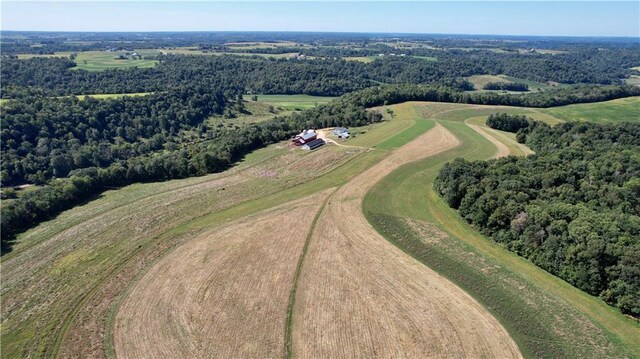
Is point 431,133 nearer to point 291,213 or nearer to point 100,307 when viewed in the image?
point 291,213

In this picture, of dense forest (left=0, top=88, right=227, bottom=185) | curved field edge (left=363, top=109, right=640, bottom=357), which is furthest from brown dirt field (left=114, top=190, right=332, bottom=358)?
dense forest (left=0, top=88, right=227, bottom=185)

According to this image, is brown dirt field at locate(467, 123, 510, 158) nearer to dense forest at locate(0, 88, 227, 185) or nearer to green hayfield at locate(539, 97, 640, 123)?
green hayfield at locate(539, 97, 640, 123)

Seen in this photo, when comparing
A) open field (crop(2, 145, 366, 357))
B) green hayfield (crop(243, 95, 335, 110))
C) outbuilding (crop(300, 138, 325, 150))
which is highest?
outbuilding (crop(300, 138, 325, 150))

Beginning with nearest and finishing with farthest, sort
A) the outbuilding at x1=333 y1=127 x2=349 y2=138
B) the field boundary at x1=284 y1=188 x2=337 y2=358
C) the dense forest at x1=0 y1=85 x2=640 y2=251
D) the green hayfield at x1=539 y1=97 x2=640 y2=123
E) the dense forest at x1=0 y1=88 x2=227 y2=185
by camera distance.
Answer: the field boundary at x1=284 y1=188 x2=337 y2=358
the dense forest at x1=0 y1=85 x2=640 y2=251
the dense forest at x1=0 y1=88 x2=227 y2=185
the outbuilding at x1=333 y1=127 x2=349 y2=138
the green hayfield at x1=539 y1=97 x2=640 y2=123

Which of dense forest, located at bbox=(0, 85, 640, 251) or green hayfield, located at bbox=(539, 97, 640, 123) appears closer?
dense forest, located at bbox=(0, 85, 640, 251)

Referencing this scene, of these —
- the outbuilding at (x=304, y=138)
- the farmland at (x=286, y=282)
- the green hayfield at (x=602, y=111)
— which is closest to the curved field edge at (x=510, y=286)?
the farmland at (x=286, y=282)

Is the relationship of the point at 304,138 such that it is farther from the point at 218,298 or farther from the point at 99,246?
the point at 218,298
